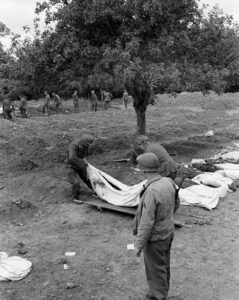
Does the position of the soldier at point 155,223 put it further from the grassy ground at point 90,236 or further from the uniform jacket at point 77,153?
the uniform jacket at point 77,153

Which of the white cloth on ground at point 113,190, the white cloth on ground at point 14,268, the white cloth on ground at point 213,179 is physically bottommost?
the white cloth on ground at point 14,268

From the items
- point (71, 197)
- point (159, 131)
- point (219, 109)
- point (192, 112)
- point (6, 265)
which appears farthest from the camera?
point (219, 109)

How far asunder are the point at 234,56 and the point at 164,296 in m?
8.54

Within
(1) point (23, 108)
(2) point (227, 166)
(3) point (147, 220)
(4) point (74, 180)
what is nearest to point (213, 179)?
(2) point (227, 166)

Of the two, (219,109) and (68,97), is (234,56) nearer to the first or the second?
(219,109)

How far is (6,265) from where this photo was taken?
5.77 m

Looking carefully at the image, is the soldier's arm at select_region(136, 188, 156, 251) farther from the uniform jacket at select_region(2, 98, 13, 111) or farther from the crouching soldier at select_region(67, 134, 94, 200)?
the uniform jacket at select_region(2, 98, 13, 111)

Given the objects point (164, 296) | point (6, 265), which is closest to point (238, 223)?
point (164, 296)

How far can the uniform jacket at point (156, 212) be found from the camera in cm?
430

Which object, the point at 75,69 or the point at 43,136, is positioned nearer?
the point at 75,69

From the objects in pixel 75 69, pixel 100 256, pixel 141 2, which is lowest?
pixel 100 256

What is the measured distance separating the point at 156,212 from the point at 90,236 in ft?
9.51

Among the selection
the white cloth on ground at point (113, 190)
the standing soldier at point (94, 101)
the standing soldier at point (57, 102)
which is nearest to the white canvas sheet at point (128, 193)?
the white cloth on ground at point (113, 190)

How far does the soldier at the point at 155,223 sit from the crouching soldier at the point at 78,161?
381 centimetres
